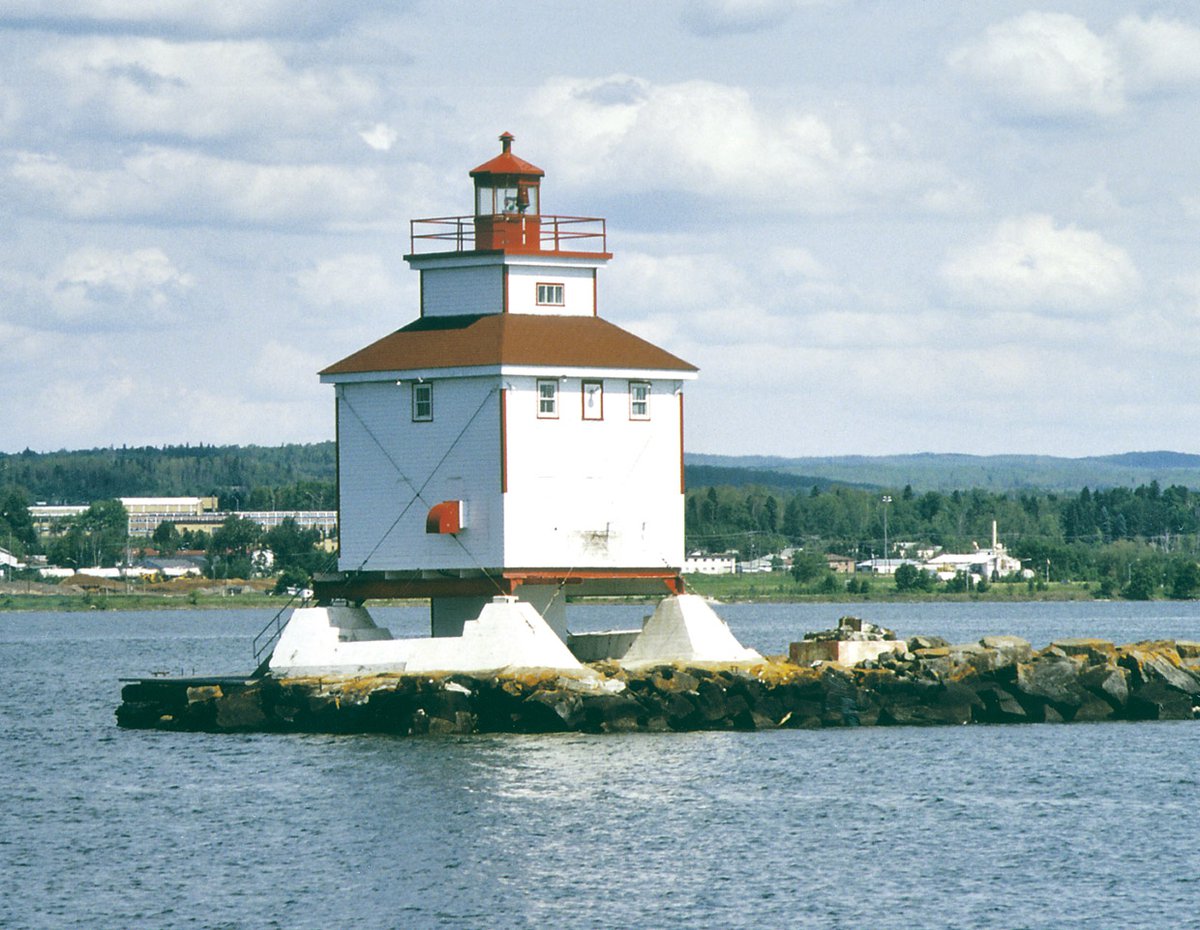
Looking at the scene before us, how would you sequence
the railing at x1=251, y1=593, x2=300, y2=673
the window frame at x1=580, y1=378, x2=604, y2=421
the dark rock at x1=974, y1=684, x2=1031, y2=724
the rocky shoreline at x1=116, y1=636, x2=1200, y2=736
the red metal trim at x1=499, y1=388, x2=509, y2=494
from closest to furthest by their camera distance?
1. the rocky shoreline at x1=116, y1=636, x2=1200, y2=736
2. the red metal trim at x1=499, y1=388, x2=509, y2=494
3. the window frame at x1=580, y1=378, x2=604, y2=421
4. the railing at x1=251, y1=593, x2=300, y2=673
5. the dark rock at x1=974, y1=684, x2=1031, y2=724

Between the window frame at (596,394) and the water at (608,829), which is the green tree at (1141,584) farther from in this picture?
the window frame at (596,394)

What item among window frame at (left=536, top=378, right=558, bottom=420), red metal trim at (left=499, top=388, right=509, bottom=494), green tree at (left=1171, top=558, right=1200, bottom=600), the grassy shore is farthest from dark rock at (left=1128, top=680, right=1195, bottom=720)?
green tree at (left=1171, top=558, right=1200, bottom=600)

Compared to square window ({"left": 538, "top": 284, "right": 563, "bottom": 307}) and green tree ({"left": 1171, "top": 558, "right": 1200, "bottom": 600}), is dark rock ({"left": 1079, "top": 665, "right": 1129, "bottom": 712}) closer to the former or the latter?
square window ({"left": 538, "top": 284, "right": 563, "bottom": 307})

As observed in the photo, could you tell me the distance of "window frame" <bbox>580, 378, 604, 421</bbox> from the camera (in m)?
47.5

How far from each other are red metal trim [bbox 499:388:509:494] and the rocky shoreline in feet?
12.7

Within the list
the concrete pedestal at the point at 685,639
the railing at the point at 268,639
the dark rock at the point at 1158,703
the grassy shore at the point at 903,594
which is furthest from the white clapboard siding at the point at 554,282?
the grassy shore at the point at 903,594

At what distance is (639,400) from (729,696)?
21.2 feet

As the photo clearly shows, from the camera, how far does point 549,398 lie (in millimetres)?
47062

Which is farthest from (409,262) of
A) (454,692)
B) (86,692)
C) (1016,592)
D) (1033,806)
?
(1016,592)

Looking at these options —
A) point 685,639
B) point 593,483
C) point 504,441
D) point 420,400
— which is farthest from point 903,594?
point 504,441

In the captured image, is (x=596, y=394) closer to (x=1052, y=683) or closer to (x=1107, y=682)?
(x=1052, y=683)

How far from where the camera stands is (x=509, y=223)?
49.3 metres

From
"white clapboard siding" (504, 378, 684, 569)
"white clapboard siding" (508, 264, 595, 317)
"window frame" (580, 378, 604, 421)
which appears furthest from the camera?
"white clapboard siding" (508, 264, 595, 317)

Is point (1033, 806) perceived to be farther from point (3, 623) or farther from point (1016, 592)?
point (1016, 592)
